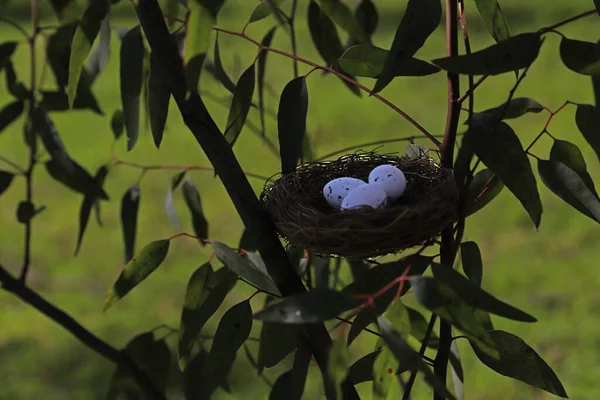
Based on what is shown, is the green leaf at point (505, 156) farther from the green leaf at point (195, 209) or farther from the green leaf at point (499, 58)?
the green leaf at point (195, 209)

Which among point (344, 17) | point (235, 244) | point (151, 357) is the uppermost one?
point (344, 17)

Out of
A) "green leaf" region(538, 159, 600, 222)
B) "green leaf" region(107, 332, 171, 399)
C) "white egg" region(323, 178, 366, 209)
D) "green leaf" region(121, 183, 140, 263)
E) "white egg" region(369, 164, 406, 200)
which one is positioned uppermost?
"green leaf" region(538, 159, 600, 222)

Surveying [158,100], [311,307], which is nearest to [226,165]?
[158,100]

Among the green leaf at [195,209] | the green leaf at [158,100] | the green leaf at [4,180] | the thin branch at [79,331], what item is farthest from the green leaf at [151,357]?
the green leaf at [158,100]

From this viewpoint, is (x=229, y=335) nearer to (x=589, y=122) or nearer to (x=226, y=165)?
(x=226, y=165)

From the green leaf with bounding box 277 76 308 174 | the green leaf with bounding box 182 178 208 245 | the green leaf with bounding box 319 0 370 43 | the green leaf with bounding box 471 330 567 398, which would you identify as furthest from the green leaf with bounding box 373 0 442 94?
the green leaf with bounding box 182 178 208 245

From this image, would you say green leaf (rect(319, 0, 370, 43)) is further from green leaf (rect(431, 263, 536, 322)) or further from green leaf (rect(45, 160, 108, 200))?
green leaf (rect(45, 160, 108, 200))

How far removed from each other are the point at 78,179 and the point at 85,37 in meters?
0.43

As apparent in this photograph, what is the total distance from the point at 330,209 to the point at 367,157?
148 millimetres

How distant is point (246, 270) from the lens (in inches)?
30.2

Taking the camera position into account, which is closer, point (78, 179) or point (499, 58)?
point (499, 58)

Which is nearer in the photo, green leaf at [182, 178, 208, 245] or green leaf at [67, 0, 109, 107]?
green leaf at [67, 0, 109, 107]

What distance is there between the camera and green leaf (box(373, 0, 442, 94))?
0.67 metres

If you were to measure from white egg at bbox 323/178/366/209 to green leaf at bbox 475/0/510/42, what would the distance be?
28 cm
